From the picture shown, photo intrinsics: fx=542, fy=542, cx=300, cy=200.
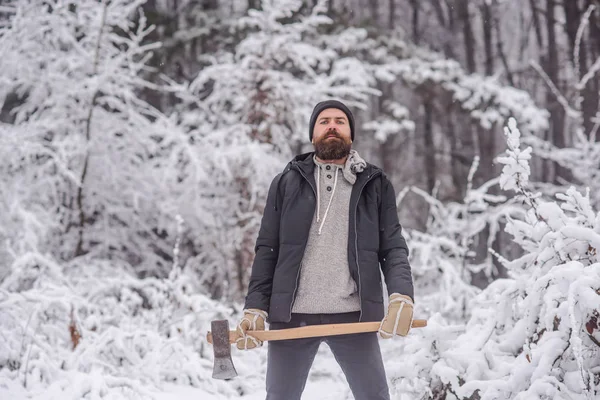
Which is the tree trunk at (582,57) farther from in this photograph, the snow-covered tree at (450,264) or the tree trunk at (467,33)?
the snow-covered tree at (450,264)

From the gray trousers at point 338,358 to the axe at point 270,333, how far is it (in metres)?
0.11

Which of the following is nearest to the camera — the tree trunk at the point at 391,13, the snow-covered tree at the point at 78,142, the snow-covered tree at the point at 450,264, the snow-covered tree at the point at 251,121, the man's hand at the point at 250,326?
the man's hand at the point at 250,326

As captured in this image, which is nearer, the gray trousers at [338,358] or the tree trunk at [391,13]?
the gray trousers at [338,358]

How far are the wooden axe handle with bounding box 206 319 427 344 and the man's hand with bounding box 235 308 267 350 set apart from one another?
2 cm

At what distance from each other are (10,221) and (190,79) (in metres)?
4.61

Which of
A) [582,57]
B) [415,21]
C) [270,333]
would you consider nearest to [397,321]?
[270,333]

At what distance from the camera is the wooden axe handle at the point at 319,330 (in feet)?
8.18

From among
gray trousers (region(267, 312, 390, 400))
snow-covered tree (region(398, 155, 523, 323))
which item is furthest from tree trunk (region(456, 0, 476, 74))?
gray trousers (region(267, 312, 390, 400))

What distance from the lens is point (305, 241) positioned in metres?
2.71

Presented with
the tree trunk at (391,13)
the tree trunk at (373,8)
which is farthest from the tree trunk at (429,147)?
the tree trunk at (373,8)

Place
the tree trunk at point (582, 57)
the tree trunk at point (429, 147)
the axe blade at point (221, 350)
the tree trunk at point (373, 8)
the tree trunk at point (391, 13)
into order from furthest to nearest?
the tree trunk at point (391, 13) → the tree trunk at point (373, 8) → the tree trunk at point (429, 147) → the tree trunk at point (582, 57) → the axe blade at point (221, 350)

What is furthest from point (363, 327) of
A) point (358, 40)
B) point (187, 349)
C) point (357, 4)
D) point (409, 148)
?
point (357, 4)

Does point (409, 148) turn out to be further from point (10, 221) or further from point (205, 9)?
point (10, 221)

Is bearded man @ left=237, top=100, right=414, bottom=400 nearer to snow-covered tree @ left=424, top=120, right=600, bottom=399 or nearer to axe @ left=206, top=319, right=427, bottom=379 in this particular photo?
axe @ left=206, top=319, right=427, bottom=379
